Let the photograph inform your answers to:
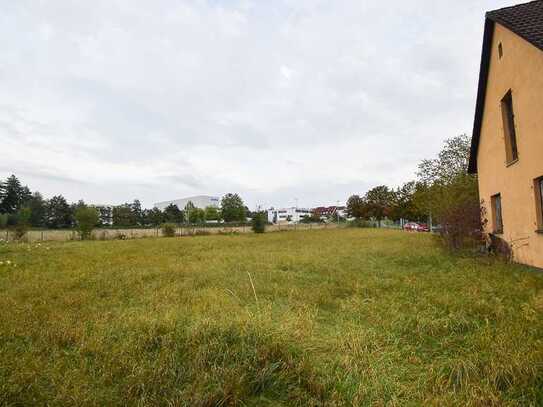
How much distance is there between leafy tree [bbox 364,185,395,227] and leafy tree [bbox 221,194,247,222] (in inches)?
1164

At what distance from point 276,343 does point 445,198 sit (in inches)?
667

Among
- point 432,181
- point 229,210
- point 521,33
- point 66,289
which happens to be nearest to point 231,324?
point 66,289

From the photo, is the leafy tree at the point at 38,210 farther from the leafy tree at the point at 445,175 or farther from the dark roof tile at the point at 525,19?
the dark roof tile at the point at 525,19

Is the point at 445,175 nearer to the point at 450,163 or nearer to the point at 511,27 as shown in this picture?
the point at 450,163

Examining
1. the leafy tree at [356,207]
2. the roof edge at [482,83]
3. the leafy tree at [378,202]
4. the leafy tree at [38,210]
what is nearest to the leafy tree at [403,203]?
the leafy tree at [378,202]

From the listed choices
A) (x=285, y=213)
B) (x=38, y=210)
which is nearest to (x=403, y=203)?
(x=38, y=210)

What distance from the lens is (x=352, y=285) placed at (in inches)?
246

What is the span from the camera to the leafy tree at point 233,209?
73250mm

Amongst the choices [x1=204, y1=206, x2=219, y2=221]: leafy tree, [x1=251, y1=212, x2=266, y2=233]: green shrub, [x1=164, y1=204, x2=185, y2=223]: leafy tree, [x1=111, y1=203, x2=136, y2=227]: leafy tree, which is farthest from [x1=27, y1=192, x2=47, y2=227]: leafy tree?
[x1=251, y1=212, x2=266, y2=233]: green shrub

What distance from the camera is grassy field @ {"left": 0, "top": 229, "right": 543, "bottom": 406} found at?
8.01ft

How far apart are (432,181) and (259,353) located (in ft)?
80.6

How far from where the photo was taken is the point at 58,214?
67438 millimetres

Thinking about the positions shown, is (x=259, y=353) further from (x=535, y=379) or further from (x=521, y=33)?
(x=521, y=33)

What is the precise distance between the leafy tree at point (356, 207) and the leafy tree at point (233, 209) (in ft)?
83.0
